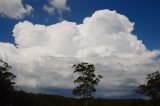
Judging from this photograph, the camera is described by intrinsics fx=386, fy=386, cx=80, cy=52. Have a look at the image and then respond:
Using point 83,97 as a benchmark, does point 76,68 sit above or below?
above

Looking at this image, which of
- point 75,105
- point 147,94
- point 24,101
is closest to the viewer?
point 147,94

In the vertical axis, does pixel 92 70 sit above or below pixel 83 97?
above

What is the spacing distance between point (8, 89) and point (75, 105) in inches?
2141

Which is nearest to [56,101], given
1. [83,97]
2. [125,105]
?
[125,105]

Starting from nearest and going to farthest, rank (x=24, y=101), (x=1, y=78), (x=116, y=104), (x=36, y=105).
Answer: (x=1, y=78) < (x=24, y=101) < (x=36, y=105) < (x=116, y=104)

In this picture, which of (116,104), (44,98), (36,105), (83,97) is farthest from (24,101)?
(116,104)

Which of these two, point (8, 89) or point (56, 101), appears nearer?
point (8, 89)

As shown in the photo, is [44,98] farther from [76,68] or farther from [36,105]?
[76,68]

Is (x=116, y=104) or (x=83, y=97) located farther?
(x=116, y=104)

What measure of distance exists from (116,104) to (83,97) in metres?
57.1

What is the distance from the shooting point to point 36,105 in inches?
4626

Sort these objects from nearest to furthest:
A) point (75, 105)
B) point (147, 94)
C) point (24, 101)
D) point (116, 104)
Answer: point (147, 94)
point (24, 101)
point (75, 105)
point (116, 104)

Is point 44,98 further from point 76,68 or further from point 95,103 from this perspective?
point 76,68

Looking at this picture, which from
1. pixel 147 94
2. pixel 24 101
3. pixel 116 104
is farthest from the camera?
pixel 116 104
